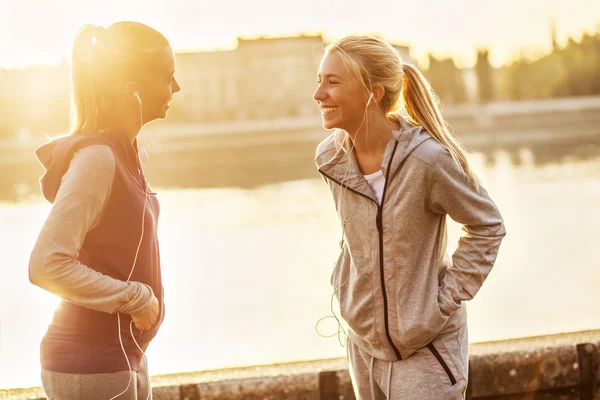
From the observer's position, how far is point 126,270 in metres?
1.56

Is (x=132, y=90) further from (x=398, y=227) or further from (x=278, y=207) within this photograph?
(x=278, y=207)

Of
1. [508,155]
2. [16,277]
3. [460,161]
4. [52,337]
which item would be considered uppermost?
[460,161]

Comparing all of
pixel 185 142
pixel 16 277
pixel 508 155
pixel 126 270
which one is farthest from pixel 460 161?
pixel 185 142

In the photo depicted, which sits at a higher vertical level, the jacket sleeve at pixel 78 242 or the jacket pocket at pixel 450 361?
the jacket sleeve at pixel 78 242

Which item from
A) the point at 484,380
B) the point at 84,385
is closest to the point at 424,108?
the point at 84,385

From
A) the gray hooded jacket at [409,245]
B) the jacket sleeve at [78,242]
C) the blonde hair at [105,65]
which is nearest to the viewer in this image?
the jacket sleeve at [78,242]

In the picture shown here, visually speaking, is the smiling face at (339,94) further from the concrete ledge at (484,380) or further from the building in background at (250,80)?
the building in background at (250,80)

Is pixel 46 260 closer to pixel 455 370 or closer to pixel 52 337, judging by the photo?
pixel 52 337

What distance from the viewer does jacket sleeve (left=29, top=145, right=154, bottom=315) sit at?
1.42 meters

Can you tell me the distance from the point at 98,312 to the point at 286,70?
61189 mm

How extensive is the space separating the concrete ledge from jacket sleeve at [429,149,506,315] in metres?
0.88

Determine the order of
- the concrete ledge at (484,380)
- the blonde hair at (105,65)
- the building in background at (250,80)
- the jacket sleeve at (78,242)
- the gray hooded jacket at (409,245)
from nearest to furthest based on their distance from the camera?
1. the jacket sleeve at (78,242)
2. the blonde hair at (105,65)
3. the gray hooded jacket at (409,245)
4. the concrete ledge at (484,380)
5. the building in background at (250,80)

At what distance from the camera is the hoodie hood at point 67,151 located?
4.89ft

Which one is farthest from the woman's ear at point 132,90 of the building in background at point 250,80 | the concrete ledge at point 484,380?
the building in background at point 250,80
